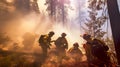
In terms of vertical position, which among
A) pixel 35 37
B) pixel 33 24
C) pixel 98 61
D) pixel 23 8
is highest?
pixel 23 8

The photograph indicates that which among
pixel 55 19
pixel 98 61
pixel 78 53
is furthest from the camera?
pixel 55 19

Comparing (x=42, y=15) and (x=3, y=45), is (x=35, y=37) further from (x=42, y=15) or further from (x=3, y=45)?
(x=42, y=15)

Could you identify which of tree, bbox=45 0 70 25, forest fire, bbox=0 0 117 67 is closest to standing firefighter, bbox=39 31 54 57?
forest fire, bbox=0 0 117 67

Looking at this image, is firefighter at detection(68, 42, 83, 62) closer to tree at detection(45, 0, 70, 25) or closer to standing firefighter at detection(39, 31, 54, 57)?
standing firefighter at detection(39, 31, 54, 57)

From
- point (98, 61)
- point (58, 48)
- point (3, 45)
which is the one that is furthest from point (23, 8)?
point (98, 61)

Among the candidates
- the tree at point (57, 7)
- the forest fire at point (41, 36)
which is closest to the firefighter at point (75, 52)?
the forest fire at point (41, 36)

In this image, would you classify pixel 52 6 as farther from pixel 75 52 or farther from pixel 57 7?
pixel 75 52

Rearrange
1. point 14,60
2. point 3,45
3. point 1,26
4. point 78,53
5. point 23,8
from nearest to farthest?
point 14,60 → point 78,53 → point 3,45 → point 1,26 → point 23,8

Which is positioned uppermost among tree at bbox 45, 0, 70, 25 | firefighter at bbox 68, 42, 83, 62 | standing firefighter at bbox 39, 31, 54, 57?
tree at bbox 45, 0, 70, 25

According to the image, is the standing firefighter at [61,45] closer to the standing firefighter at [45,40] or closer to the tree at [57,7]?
the standing firefighter at [45,40]

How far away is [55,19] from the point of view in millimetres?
30484

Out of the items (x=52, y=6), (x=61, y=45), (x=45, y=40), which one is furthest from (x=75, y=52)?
(x=52, y=6)

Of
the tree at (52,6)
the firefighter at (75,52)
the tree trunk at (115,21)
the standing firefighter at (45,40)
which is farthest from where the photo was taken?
the tree at (52,6)

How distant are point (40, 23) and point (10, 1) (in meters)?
5.16
